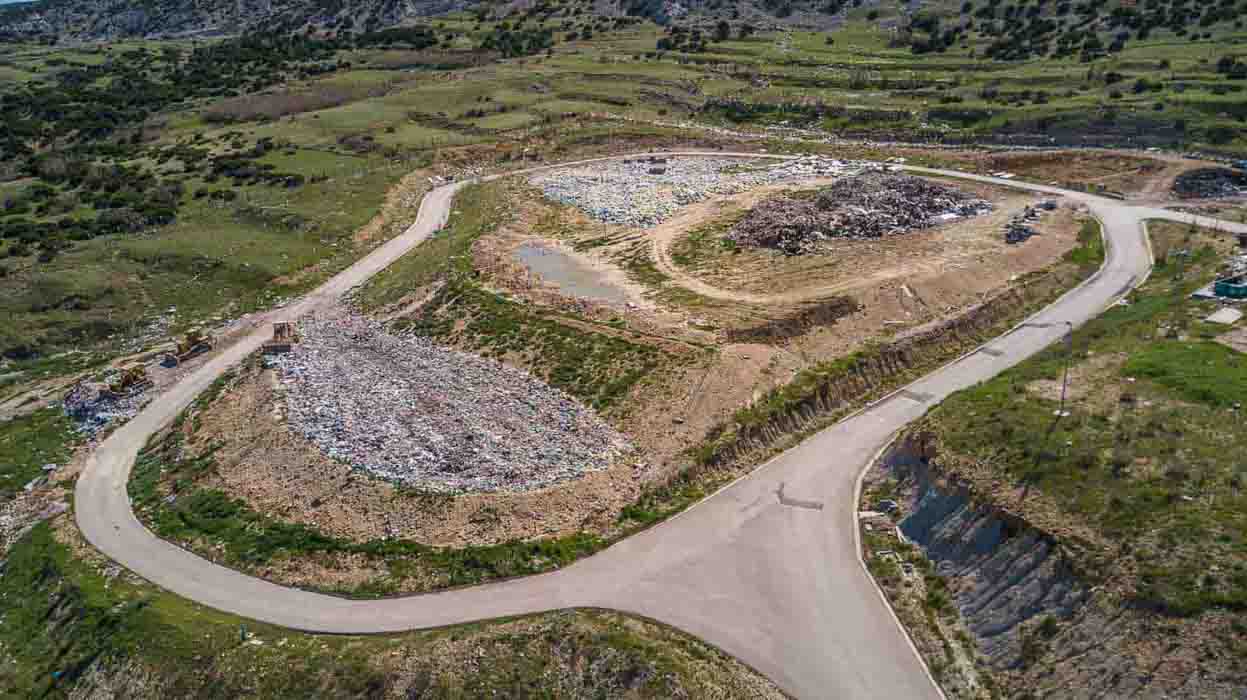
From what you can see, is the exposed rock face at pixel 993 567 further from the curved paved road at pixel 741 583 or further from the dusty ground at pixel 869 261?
the dusty ground at pixel 869 261

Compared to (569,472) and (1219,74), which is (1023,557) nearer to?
(569,472)

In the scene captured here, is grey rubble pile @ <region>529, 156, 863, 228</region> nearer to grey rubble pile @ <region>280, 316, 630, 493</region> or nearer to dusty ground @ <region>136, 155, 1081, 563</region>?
dusty ground @ <region>136, 155, 1081, 563</region>

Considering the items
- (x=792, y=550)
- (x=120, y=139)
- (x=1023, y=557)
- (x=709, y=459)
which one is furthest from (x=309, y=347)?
(x=120, y=139)

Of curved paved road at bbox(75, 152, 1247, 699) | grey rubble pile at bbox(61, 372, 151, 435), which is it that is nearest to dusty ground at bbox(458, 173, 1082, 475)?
curved paved road at bbox(75, 152, 1247, 699)

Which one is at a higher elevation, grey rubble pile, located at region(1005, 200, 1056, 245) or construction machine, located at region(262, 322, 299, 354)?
grey rubble pile, located at region(1005, 200, 1056, 245)

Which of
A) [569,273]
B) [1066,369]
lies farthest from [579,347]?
[1066,369]

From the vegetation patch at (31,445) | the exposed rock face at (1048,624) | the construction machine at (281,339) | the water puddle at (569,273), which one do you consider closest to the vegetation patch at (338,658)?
the exposed rock face at (1048,624)

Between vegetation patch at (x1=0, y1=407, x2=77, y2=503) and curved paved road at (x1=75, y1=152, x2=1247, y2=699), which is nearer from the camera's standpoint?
curved paved road at (x1=75, y1=152, x2=1247, y2=699)
